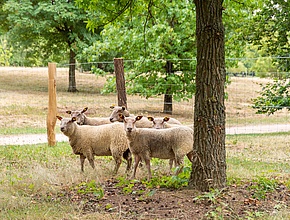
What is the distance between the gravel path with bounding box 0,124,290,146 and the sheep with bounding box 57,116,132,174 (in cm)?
469

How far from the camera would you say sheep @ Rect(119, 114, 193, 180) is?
26.1 feet

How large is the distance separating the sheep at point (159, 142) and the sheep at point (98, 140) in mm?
619

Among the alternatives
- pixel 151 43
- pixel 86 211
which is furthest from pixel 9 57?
pixel 86 211

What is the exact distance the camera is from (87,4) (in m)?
8.01

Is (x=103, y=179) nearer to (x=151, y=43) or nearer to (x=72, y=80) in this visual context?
(x=151, y=43)

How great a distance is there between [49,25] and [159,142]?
18727 millimetres

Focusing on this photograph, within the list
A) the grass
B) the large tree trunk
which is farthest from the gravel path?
the large tree trunk

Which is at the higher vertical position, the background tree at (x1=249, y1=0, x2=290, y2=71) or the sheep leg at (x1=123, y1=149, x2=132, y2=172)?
the background tree at (x1=249, y1=0, x2=290, y2=71)

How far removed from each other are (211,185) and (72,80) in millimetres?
17213

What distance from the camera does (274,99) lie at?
1606 centimetres

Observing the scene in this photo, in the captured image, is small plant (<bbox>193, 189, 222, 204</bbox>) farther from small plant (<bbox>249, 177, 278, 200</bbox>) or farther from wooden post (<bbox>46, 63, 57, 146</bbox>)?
wooden post (<bbox>46, 63, 57, 146</bbox>)

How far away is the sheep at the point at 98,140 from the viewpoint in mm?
8758

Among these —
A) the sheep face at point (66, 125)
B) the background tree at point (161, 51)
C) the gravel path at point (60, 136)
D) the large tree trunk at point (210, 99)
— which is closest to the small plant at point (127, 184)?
the large tree trunk at point (210, 99)

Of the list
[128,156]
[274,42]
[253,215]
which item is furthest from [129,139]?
[274,42]
